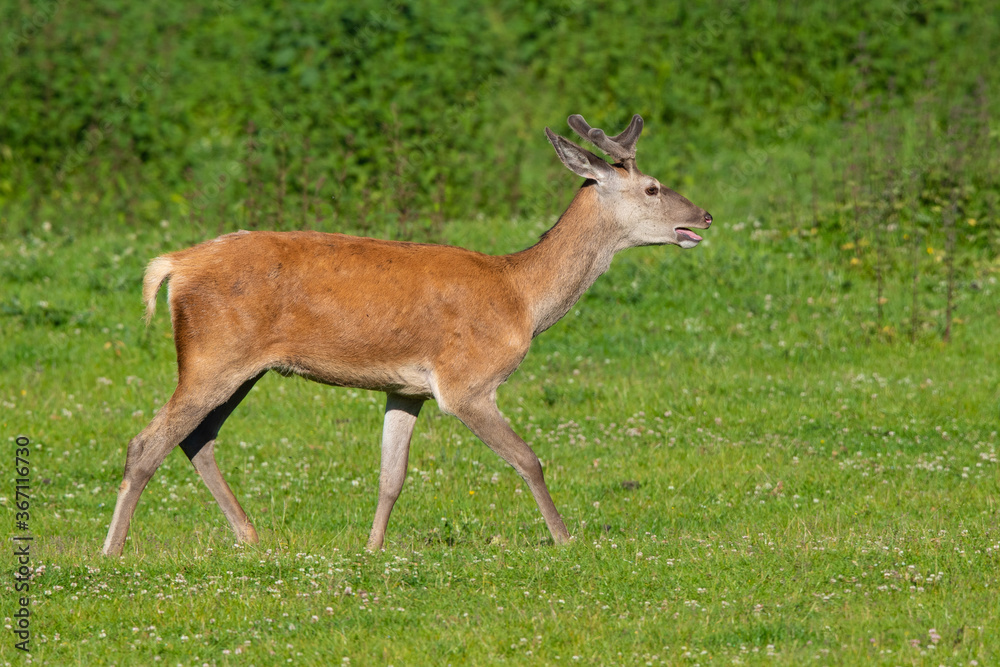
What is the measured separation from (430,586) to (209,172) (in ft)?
34.4

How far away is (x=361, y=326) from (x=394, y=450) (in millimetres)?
915

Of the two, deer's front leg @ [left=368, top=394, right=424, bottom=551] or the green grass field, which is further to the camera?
deer's front leg @ [left=368, top=394, right=424, bottom=551]

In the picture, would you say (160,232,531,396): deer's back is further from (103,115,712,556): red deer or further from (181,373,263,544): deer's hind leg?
(181,373,263,544): deer's hind leg

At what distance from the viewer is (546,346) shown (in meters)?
11.9

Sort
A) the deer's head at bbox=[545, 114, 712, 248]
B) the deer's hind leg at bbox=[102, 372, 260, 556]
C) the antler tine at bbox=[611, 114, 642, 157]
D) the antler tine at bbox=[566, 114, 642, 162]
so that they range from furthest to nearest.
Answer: the antler tine at bbox=[611, 114, 642, 157]
the deer's head at bbox=[545, 114, 712, 248]
the antler tine at bbox=[566, 114, 642, 162]
the deer's hind leg at bbox=[102, 372, 260, 556]

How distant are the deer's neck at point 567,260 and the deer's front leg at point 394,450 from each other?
88cm

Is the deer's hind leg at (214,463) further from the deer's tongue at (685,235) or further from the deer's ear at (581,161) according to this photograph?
the deer's tongue at (685,235)

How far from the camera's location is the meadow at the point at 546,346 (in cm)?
590

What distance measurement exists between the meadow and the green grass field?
3cm

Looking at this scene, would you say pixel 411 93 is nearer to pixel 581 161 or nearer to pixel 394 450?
pixel 581 161

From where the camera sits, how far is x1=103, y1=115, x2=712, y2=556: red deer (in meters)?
7.10

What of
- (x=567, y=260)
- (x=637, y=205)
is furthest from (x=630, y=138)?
(x=567, y=260)

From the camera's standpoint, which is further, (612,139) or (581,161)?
(612,139)

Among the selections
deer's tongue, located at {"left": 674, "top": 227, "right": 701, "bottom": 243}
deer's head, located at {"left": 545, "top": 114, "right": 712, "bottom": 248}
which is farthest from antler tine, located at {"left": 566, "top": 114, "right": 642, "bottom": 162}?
deer's tongue, located at {"left": 674, "top": 227, "right": 701, "bottom": 243}
